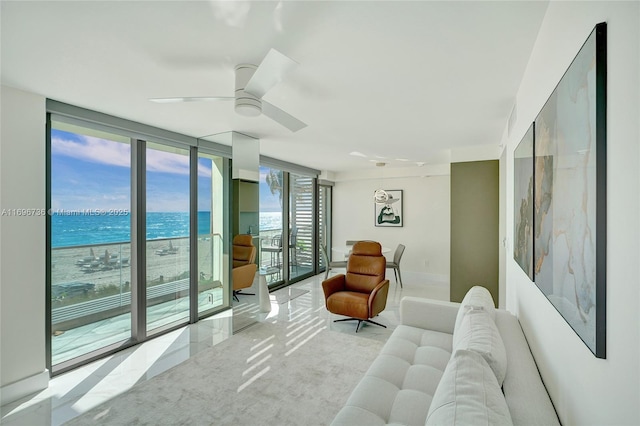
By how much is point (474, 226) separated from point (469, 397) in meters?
3.96

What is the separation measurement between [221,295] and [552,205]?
4130 mm

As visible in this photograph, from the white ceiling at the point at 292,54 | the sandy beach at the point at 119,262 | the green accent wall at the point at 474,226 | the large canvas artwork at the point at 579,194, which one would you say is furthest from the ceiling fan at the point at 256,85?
the green accent wall at the point at 474,226

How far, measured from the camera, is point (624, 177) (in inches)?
27.2

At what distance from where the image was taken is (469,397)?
106cm

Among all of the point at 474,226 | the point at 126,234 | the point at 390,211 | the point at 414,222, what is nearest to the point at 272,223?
the point at 126,234

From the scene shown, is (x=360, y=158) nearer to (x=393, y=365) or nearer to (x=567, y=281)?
(x=393, y=365)

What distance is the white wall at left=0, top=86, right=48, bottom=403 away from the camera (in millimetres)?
2307

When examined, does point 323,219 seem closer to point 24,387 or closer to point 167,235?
point 167,235

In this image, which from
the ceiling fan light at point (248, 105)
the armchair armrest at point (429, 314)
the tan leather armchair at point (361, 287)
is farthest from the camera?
the tan leather armchair at point (361, 287)

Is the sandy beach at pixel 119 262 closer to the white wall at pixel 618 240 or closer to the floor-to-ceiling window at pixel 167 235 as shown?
the floor-to-ceiling window at pixel 167 235

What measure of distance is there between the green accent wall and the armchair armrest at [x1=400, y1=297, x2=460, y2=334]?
2.08 meters

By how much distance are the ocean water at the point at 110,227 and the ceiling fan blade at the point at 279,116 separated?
2.21 meters

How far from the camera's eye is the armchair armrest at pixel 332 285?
400 centimetres

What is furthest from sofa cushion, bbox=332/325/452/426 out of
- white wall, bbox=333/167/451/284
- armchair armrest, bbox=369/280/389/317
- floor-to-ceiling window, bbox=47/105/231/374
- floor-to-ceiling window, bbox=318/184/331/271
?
floor-to-ceiling window, bbox=318/184/331/271
